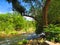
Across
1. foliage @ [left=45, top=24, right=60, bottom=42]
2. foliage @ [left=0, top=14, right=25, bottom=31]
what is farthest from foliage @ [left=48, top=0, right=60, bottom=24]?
foliage @ [left=0, top=14, right=25, bottom=31]

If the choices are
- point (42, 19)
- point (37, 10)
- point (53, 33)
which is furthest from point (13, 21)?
point (53, 33)

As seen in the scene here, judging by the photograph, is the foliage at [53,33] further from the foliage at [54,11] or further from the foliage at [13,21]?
the foliage at [13,21]

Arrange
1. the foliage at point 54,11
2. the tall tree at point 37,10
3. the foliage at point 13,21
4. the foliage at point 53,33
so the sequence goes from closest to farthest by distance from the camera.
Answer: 1. the foliage at point 53,33
2. the tall tree at point 37,10
3. the foliage at point 54,11
4. the foliage at point 13,21

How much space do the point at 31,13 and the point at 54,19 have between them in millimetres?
3057

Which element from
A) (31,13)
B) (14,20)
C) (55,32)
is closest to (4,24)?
(14,20)

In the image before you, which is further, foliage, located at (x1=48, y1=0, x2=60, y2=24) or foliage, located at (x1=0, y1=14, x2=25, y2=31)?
foliage, located at (x1=0, y1=14, x2=25, y2=31)

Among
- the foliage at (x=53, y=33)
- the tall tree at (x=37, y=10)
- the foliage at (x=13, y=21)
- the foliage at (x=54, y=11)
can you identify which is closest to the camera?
the foliage at (x=53, y=33)

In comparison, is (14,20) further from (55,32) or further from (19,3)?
(55,32)

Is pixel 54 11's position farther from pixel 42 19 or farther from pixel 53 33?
pixel 53 33

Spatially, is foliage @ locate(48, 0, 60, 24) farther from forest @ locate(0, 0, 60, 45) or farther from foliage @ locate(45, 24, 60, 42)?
foliage @ locate(45, 24, 60, 42)

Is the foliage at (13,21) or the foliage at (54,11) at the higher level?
the foliage at (54,11)

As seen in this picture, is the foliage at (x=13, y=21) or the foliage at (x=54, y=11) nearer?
the foliage at (x=54, y=11)

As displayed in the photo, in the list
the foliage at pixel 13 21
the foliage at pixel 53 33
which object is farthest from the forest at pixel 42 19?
the foliage at pixel 13 21

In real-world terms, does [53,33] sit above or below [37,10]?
below
